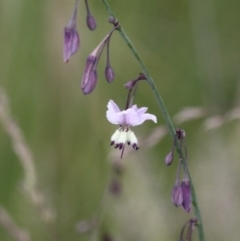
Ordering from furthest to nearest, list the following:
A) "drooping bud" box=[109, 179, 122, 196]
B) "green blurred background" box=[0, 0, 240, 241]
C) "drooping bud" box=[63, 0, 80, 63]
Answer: "green blurred background" box=[0, 0, 240, 241] → "drooping bud" box=[109, 179, 122, 196] → "drooping bud" box=[63, 0, 80, 63]

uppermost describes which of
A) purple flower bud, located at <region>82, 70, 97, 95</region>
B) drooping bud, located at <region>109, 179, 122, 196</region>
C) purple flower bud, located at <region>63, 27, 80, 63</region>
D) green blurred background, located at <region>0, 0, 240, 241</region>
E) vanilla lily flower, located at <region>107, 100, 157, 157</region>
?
green blurred background, located at <region>0, 0, 240, 241</region>

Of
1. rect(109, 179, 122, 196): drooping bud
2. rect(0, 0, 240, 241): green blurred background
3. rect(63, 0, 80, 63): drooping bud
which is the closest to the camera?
rect(63, 0, 80, 63): drooping bud

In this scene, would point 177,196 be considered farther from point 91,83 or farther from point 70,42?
point 70,42

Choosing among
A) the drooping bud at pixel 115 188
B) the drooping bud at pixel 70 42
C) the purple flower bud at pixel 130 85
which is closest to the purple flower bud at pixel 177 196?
the purple flower bud at pixel 130 85

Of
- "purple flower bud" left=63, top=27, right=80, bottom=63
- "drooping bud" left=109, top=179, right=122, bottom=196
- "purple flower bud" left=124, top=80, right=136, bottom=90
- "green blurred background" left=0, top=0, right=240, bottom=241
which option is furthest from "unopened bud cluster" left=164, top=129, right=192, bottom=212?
"green blurred background" left=0, top=0, right=240, bottom=241

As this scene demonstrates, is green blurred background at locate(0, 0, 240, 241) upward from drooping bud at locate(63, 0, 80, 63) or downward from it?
upward

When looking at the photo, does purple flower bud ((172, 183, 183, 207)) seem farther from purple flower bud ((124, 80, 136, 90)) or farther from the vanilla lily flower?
purple flower bud ((124, 80, 136, 90))

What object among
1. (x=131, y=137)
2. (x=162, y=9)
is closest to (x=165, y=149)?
(x=162, y=9)
